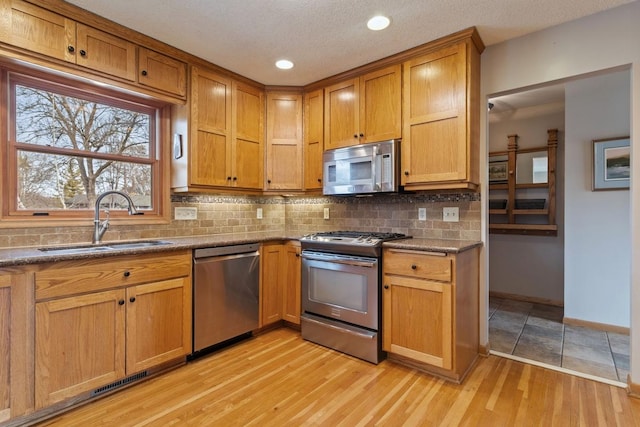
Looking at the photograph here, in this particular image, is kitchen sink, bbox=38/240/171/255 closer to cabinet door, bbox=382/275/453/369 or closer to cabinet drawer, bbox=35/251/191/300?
cabinet drawer, bbox=35/251/191/300

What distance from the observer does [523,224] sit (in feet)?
13.3

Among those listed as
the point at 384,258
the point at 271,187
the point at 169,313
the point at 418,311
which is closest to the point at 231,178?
the point at 271,187

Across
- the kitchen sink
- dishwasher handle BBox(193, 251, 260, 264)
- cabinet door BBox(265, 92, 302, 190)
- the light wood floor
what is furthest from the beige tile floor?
A: the kitchen sink

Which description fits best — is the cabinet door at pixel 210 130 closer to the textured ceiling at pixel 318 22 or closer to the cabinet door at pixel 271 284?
the textured ceiling at pixel 318 22

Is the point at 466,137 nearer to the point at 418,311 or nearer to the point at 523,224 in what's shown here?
the point at 418,311

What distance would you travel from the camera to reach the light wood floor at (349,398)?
1774 mm

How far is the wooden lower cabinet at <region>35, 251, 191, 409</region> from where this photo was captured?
1.73m

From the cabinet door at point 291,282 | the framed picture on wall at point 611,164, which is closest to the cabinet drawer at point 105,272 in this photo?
the cabinet door at point 291,282

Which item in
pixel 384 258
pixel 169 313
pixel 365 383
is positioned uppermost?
pixel 384 258

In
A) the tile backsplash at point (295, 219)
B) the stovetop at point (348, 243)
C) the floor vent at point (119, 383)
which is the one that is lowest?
the floor vent at point (119, 383)

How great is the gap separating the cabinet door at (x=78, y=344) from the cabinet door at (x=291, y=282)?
141cm

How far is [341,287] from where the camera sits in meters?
2.63

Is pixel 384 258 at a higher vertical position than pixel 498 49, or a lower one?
lower

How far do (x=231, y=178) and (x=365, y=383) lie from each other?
79.4 inches
